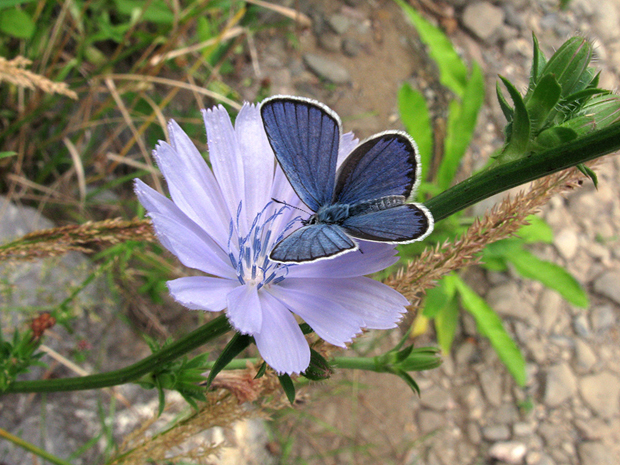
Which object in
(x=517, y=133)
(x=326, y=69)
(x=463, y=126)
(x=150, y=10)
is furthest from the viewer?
(x=326, y=69)

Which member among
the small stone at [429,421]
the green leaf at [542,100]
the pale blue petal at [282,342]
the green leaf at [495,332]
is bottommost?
the small stone at [429,421]

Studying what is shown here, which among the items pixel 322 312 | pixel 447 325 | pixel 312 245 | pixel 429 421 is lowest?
pixel 429 421

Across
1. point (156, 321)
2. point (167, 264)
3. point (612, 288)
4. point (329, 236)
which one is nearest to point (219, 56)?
point (167, 264)

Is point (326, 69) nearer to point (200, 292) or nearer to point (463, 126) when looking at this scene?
point (463, 126)

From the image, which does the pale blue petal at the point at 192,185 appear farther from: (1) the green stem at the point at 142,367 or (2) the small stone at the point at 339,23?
(2) the small stone at the point at 339,23

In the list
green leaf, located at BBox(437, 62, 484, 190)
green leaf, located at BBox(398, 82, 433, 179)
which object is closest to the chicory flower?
green leaf, located at BBox(398, 82, 433, 179)

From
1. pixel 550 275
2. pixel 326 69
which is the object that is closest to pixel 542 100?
pixel 550 275

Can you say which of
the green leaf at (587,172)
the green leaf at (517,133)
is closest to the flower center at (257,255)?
the green leaf at (517,133)

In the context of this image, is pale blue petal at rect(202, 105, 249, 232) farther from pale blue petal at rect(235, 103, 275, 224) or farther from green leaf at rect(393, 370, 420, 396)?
green leaf at rect(393, 370, 420, 396)
